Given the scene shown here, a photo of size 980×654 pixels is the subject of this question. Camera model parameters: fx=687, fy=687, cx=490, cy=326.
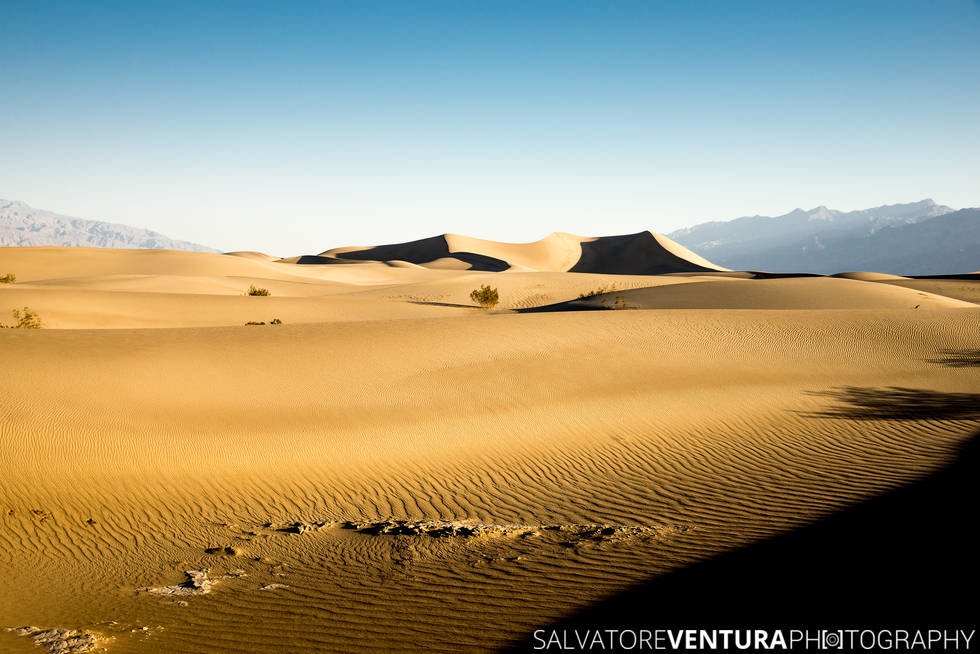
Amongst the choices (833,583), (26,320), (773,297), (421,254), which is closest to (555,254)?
(421,254)

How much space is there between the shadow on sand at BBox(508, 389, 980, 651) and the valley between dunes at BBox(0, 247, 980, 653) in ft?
0.93

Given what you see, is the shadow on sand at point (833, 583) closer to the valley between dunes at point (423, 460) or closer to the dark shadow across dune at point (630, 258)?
the valley between dunes at point (423, 460)

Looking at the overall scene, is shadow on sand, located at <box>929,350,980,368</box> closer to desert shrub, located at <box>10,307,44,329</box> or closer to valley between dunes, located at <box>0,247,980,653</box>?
valley between dunes, located at <box>0,247,980,653</box>

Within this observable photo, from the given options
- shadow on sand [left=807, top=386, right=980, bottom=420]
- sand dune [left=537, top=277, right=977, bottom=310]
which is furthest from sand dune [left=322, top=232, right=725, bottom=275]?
shadow on sand [left=807, top=386, right=980, bottom=420]

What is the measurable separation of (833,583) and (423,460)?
583 cm

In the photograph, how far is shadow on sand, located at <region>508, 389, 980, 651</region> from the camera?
488cm

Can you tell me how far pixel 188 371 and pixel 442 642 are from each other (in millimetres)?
9291

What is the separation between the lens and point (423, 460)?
32.6ft

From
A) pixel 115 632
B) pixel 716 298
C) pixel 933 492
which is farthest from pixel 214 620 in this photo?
pixel 716 298

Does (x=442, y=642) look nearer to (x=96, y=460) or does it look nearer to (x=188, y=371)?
(x=96, y=460)

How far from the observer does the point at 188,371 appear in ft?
41.2

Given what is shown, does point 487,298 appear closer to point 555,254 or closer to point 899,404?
point 899,404

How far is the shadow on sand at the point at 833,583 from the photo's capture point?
4875mm

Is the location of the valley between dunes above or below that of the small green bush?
below
